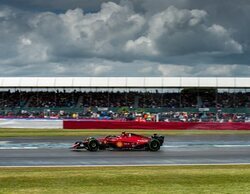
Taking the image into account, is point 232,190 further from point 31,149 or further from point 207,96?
point 207,96

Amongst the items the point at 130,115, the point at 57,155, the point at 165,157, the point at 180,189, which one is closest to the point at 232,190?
the point at 180,189

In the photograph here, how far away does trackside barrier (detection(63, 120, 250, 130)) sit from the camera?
140 feet

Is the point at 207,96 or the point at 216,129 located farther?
the point at 207,96

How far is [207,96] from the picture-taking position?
6175 centimetres

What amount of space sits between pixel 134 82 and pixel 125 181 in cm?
4687

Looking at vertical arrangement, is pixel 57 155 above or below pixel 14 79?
below

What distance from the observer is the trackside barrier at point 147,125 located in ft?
140

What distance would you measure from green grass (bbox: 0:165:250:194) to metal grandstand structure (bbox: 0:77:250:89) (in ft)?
144

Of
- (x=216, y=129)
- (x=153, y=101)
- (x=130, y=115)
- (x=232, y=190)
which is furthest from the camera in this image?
(x=153, y=101)

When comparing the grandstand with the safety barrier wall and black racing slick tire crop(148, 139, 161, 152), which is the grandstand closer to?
the safety barrier wall

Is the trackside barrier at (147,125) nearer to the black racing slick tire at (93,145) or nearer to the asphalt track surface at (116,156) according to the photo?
the asphalt track surface at (116,156)

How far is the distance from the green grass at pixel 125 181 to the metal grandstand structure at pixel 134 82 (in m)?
44.0

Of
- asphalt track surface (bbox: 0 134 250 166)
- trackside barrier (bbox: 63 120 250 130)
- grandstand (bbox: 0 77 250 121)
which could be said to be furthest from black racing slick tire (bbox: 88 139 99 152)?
grandstand (bbox: 0 77 250 121)

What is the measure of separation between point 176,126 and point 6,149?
22.2 metres
